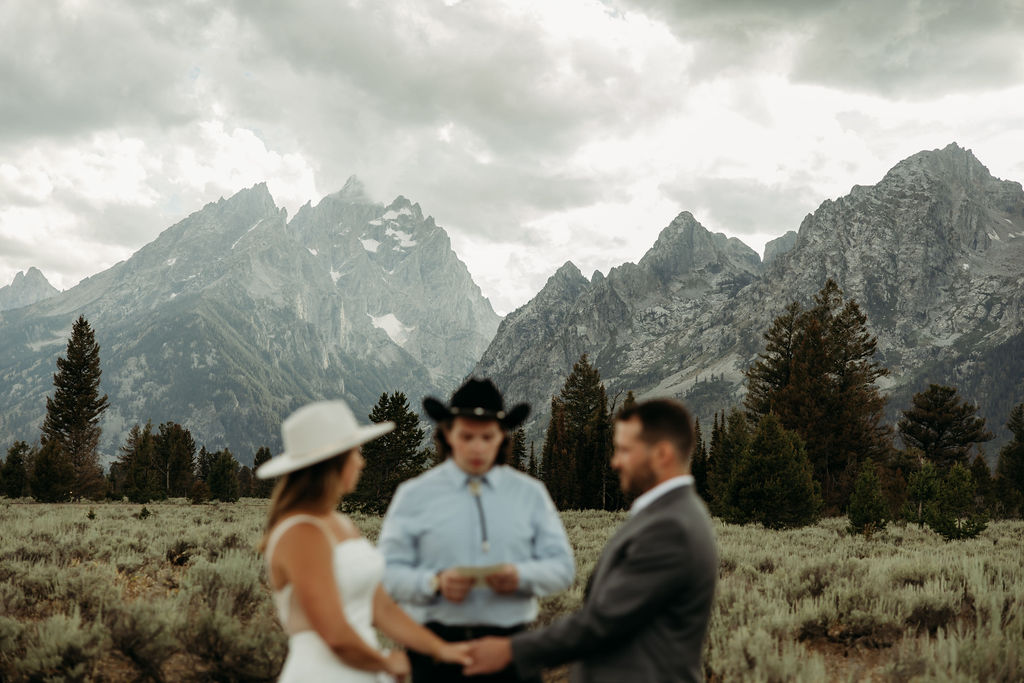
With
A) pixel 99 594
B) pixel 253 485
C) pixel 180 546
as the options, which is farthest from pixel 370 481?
pixel 253 485

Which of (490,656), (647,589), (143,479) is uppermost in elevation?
(647,589)

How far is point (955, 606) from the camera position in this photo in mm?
6871

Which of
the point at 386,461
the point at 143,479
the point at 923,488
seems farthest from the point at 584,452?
the point at 143,479

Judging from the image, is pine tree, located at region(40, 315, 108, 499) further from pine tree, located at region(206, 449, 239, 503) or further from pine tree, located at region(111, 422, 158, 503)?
pine tree, located at region(206, 449, 239, 503)

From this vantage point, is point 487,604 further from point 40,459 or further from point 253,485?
point 253,485

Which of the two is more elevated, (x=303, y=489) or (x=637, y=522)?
(x=303, y=489)

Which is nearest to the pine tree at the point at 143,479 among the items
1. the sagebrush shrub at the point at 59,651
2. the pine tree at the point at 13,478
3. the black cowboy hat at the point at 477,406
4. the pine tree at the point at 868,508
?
the pine tree at the point at 13,478

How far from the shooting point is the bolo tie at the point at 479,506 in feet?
11.0

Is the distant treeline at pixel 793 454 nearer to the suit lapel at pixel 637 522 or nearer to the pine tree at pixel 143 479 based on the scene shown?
the pine tree at pixel 143 479

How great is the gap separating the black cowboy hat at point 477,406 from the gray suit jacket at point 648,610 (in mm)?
1086

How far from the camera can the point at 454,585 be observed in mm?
3092

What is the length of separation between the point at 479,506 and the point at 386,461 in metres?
35.0

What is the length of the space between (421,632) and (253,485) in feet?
327

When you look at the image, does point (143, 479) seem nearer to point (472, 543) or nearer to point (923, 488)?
point (923, 488)
